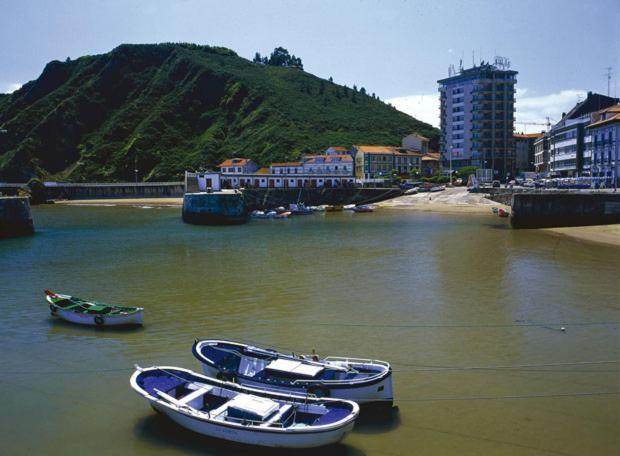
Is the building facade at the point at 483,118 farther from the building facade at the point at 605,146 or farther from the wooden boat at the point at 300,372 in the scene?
the wooden boat at the point at 300,372

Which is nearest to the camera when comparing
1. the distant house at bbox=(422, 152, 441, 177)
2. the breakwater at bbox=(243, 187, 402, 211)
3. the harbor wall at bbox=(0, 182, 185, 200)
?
the breakwater at bbox=(243, 187, 402, 211)

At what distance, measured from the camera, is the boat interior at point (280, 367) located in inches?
715

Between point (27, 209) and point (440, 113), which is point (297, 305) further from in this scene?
point (440, 113)

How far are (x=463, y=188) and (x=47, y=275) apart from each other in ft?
335

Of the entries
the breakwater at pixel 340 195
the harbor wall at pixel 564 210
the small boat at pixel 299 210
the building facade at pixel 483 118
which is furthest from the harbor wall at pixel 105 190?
the harbor wall at pixel 564 210

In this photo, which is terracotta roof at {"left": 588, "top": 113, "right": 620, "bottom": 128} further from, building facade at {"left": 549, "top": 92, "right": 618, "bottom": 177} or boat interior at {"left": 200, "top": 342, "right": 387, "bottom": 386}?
boat interior at {"left": 200, "top": 342, "right": 387, "bottom": 386}

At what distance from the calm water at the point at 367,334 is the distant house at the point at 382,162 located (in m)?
90.3

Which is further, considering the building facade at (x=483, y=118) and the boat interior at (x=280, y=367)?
the building facade at (x=483, y=118)

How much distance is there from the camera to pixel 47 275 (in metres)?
42.7

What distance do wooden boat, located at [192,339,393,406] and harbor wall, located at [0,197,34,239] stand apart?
60.6 metres

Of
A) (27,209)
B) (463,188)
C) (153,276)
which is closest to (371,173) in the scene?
(463,188)

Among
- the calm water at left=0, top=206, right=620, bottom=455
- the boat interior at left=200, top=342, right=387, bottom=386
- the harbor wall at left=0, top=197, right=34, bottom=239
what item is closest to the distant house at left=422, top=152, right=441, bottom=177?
the calm water at left=0, top=206, right=620, bottom=455

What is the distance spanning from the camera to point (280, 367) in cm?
1870

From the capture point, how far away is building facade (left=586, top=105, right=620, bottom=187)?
3688 inches
